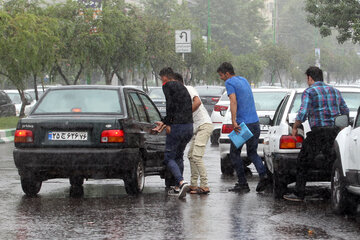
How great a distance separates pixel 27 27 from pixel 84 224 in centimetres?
1964

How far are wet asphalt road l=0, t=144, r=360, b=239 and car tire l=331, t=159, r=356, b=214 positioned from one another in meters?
0.11

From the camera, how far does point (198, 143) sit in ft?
36.5

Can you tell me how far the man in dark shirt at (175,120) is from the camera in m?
10.7

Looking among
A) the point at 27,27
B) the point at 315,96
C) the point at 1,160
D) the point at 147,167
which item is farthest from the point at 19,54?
the point at 315,96

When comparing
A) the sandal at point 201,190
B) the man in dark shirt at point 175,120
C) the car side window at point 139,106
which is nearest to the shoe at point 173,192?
the man in dark shirt at point 175,120

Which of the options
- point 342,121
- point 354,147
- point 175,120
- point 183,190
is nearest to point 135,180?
point 183,190

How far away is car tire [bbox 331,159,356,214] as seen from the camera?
8.66 metres

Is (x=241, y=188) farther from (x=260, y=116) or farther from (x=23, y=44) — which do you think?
(x=23, y=44)

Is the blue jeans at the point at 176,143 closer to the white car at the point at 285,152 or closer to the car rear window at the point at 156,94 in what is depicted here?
the white car at the point at 285,152

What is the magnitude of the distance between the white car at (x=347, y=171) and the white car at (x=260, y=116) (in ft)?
16.3

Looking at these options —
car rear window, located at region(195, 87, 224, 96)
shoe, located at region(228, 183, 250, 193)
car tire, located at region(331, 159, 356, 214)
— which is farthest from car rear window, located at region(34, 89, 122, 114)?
car rear window, located at region(195, 87, 224, 96)

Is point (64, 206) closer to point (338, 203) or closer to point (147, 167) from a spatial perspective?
point (147, 167)

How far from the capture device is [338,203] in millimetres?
8812

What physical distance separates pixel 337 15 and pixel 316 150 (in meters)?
29.3
